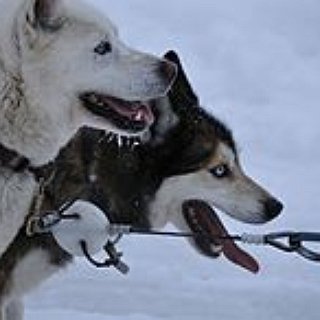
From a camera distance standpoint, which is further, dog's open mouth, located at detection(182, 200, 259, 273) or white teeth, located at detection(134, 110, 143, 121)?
dog's open mouth, located at detection(182, 200, 259, 273)

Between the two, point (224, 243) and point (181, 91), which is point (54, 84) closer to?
point (181, 91)

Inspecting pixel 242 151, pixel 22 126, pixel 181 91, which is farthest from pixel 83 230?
pixel 242 151

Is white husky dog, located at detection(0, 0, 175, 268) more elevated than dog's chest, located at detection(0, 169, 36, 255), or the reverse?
white husky dog, located at detection(0, 0, 175, 268)

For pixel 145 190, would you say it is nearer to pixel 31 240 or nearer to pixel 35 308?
pixel 31 240

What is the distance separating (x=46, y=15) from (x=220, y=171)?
107 cm

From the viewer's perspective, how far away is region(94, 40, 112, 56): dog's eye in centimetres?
334

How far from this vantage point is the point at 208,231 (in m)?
4.14

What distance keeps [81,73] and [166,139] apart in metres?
0.72

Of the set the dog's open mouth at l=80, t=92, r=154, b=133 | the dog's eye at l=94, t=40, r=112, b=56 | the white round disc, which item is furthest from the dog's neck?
the white round disc

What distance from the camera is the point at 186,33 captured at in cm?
825

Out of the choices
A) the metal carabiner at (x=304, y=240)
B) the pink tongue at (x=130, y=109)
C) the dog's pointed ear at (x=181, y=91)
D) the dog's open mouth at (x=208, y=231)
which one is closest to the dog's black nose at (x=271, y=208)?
the dog's open mouth at (x=208, y=231)

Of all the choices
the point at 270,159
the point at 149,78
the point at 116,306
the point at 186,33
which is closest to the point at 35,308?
the point at 116,306

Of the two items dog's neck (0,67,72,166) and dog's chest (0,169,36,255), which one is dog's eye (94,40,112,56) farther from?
dog's chest (0,169,36,255)

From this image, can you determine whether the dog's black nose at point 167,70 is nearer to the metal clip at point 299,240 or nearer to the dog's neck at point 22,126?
the dog's neck at point 22,126
